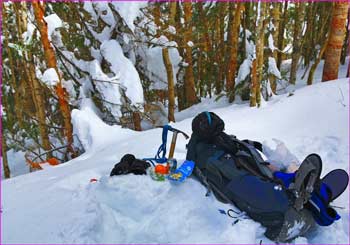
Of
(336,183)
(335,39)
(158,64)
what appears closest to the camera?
(336,183)

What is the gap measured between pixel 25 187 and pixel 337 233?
3438 millimetres

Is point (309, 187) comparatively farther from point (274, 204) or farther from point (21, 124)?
point (21, 124)

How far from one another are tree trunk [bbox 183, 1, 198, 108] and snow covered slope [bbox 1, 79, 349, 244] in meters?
3.11

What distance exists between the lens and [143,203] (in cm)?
305

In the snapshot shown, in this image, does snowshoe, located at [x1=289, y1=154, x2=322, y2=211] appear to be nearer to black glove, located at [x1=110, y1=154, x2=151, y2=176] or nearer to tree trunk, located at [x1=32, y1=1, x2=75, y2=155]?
black glove, located at [x1=110, y1=154, x2=151, y2=176]

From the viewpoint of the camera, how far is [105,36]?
7.06 metres

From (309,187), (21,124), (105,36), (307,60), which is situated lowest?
(21,124)

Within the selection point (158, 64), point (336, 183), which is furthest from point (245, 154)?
point (158, 64)

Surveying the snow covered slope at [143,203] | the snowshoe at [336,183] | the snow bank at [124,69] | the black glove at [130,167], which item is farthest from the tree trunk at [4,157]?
the snowshoe at [336,183]

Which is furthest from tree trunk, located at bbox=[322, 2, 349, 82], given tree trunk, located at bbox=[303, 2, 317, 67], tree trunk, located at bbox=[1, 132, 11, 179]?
tree trunk, located at bbox=[1, 132, 11, 179]

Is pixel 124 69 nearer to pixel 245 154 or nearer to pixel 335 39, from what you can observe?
pixel 335 39

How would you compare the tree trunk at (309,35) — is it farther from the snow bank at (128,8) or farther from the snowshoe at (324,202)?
the snowshoe at (324,202)

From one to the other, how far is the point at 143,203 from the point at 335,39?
4835mm

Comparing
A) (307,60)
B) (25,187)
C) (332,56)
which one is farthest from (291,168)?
(307,60)
